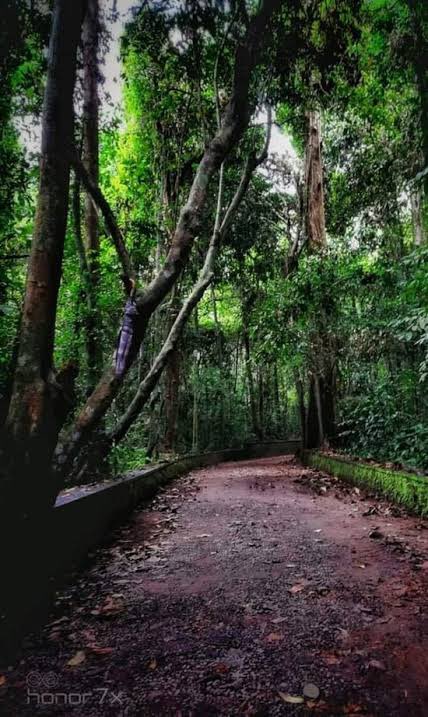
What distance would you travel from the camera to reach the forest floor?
212 cm

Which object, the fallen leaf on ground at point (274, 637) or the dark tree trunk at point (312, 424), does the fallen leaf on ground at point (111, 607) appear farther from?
the dark tree trunk at point (312, 424)

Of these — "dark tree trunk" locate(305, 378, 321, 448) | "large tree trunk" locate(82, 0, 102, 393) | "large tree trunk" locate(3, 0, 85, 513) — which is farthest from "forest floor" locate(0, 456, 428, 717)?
"dark tree trunk" locate(305, 378, 321, 448)

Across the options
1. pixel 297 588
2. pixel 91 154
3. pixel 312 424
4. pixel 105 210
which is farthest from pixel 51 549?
pixel 312 424

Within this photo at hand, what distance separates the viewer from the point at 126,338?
401 centimetres

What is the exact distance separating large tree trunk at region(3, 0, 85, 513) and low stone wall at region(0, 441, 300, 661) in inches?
15.4

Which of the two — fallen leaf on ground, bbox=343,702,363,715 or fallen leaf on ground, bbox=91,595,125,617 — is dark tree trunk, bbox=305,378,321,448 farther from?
fallen leaf on ground, bbox=343,702,363,715

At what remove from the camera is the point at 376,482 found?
6.95m

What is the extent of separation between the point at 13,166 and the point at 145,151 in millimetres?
6949

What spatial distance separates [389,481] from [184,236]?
473cm

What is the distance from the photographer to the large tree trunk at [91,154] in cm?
584

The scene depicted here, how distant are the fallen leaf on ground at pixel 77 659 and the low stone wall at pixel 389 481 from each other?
440cm

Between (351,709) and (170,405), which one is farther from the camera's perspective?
(170,405)

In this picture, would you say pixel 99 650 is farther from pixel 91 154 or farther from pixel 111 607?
pixel 91 154

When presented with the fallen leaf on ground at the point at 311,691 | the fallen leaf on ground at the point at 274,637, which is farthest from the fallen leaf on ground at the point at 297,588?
the fallen leaf on ground at the point at 311,691
